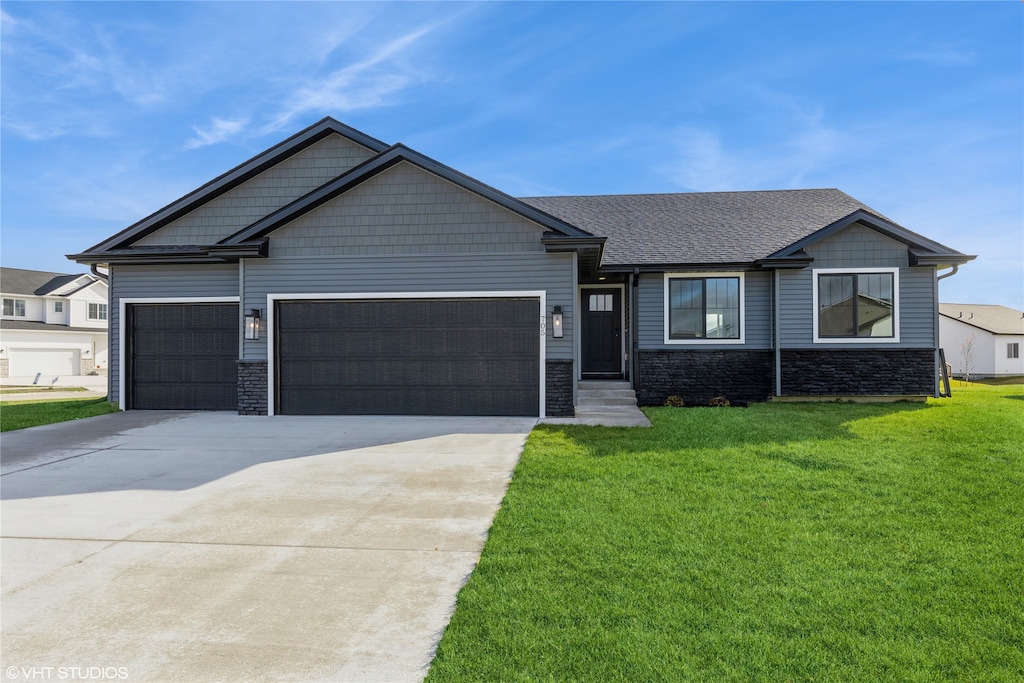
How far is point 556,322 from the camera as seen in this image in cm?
1045

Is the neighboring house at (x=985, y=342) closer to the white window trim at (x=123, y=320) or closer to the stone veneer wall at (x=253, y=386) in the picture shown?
the stone veneer wall at (x=253, y=386)

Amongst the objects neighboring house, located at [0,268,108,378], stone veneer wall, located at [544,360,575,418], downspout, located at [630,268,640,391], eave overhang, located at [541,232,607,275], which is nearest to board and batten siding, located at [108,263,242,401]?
eave overhang, located at [541,232,607,275]

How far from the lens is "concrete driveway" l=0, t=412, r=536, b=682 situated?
270 centimetres

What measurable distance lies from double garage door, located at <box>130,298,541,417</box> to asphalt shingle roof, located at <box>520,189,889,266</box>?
3695 mm

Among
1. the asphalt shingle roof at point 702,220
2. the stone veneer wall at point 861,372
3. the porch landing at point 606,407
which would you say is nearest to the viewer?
the porch landing at point 606,407

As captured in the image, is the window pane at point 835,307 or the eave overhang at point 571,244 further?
the window pane at point 835,307

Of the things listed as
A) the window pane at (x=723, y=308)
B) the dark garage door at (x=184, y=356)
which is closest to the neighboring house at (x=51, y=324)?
the dark garage door at (x=184, y=356)

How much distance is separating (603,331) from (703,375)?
2.95 metres

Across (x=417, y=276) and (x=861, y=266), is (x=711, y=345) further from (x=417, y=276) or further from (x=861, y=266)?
(x=417, y=276)

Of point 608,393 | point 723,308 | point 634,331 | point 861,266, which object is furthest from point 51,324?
point 861,266

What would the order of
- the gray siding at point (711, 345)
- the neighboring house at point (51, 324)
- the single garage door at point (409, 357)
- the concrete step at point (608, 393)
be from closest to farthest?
the single garage door at point (409, 357) < the concrete step at point (608, 393) < the gray siding at point (711, 345) < the neighboring house at point (51, 324)

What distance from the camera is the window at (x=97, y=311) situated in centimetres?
3878

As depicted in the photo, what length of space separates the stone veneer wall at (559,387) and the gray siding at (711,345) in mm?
3367

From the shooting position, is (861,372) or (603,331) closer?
(861,372)
